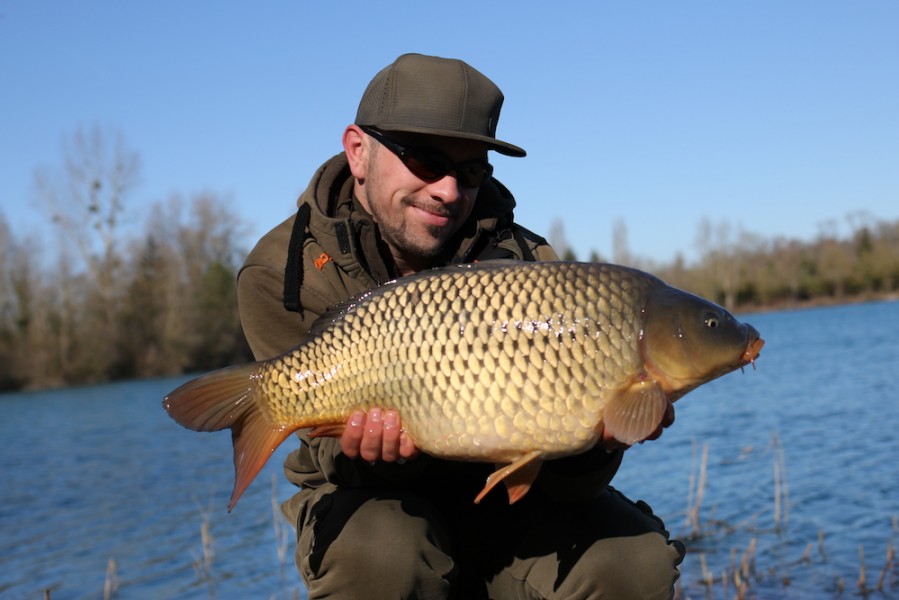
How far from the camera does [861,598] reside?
4.46m

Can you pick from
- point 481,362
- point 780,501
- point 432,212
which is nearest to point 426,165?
point 432,212

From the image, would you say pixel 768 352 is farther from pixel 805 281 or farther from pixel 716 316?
pixel 805 281

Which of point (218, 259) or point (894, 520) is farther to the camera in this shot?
point (218, 259)

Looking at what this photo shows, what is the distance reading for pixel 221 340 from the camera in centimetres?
3478

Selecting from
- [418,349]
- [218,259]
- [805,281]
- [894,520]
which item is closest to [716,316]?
[418,349]

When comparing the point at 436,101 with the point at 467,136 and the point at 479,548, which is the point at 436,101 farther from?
the point at 479,548

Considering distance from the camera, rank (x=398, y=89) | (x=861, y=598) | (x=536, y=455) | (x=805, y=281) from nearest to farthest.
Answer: (x=536, y=455) → (x=398, y=89) → (x=861, y=598) → (x=805, y=281)

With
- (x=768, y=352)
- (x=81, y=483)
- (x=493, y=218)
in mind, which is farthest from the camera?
(x=768, y=352)

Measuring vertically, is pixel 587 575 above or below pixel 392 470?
below

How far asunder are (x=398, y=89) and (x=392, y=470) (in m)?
1.04

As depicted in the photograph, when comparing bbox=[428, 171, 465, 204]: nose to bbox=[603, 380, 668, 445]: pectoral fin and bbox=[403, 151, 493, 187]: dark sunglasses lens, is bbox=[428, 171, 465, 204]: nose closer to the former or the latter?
bbox=[403, 151, 493, 187]: dark sunglasses lens

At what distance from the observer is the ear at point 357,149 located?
8.86 feet

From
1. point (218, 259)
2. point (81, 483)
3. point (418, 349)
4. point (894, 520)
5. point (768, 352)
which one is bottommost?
point (218, 259)

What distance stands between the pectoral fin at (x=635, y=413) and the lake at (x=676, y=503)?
9.51 feet
